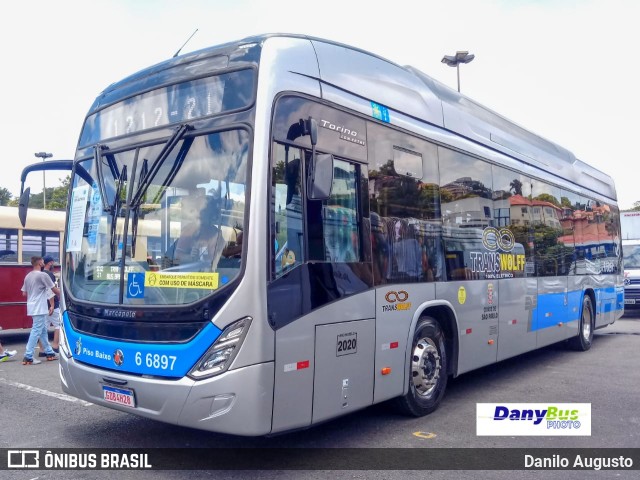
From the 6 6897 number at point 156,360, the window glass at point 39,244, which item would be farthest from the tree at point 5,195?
the 6 6897 number at point 156,360

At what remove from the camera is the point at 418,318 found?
637 cm

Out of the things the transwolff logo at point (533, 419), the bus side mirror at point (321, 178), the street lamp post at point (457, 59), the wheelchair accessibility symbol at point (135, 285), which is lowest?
the transwolff logo at point (533, 419)

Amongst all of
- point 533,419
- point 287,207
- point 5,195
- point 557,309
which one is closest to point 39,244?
point 287,207

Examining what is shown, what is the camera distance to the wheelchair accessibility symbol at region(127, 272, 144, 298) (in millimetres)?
4957

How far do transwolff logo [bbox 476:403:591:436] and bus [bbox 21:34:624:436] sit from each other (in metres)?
0.61

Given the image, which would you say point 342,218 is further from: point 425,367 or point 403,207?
point 425,367

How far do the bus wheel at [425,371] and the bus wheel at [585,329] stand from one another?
5.58 meters

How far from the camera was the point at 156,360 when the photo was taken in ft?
15.5

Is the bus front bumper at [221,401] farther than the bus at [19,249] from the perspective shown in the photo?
No

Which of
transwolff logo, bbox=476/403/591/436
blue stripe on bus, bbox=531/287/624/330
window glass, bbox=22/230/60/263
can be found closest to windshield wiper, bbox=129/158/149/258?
transwolff logo, bbox=476/403/591/436

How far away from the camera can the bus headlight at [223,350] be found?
447cm

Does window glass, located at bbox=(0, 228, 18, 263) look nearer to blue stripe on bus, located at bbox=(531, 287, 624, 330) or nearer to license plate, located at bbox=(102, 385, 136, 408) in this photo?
license plate, located at bbox=(102, 385, 136, 408)

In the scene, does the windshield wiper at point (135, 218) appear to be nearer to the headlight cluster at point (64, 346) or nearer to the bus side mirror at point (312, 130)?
the headlight cluster at point (64, 346)

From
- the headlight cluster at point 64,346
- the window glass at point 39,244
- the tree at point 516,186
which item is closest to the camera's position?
the headlight cluster at point 64,346
